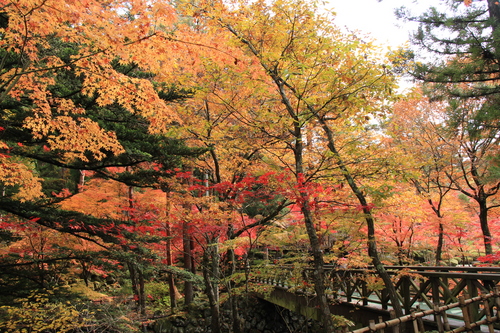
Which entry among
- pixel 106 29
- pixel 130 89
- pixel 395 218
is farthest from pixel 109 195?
pixel 395 218

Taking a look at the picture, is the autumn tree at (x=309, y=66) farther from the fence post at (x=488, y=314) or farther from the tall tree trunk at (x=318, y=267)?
the fence post at (x=488, y=314)

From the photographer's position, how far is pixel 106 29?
3625 mm

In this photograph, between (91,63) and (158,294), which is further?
(158,294)

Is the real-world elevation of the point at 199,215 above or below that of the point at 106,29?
below

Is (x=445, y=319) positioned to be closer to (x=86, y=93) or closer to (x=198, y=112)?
(x=86, y=93)

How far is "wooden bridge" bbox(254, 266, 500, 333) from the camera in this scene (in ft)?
12.8

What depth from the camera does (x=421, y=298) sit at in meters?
6.16

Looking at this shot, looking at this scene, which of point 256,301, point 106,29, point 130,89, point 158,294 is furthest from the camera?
point 158,294

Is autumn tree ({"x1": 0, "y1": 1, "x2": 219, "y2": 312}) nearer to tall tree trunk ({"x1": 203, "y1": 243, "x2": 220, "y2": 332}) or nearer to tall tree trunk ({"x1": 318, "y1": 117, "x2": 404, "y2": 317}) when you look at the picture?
tall tree trunk ({"x1": 203, "y1": 243, "x2": 220, "y2": 332})

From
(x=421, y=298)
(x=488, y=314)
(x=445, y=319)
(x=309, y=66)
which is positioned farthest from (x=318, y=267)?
(x=309, y=66)

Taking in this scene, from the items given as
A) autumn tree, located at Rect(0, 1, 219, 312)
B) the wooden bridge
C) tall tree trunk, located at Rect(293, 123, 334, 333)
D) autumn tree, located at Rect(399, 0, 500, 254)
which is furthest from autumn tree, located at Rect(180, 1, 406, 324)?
autumn tree, located at Rect(399, 0, 500, 254)

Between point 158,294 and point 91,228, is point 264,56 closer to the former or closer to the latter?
point 91,228

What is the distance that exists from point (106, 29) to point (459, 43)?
8.09m

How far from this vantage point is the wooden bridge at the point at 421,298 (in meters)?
3.90
